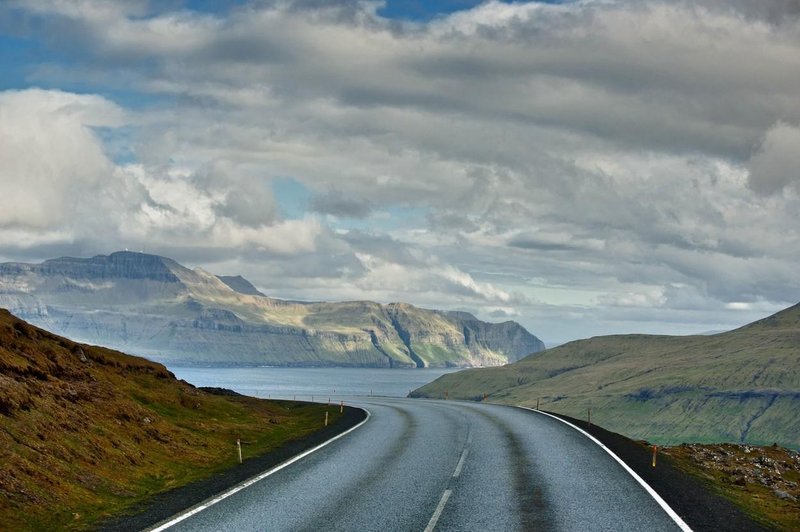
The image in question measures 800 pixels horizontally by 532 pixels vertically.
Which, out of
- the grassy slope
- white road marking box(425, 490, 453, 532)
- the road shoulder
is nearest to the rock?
white road marking box(425, 490, 453, 532)

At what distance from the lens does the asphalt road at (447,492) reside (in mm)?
20078

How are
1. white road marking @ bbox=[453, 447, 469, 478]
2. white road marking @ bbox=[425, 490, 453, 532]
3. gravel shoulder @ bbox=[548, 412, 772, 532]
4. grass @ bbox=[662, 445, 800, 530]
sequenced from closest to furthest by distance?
white road marking @ bbox=[425, 490, 453, 532], gravel shoulder @ bbox=[548, 412, 772, 532], grass @ bbox=[662, 445, 800, 530], white road marking @ bbox=[453, 447, 469, 478]

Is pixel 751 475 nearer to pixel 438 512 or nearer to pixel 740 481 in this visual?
pixel 740 481

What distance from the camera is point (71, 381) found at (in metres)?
40.3

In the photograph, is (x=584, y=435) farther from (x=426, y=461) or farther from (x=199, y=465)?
(x=199, y=465)

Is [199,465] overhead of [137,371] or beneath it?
beneath

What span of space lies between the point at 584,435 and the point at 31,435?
26.1 m

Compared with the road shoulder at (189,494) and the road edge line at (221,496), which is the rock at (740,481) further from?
the road shoulder at (189,494)

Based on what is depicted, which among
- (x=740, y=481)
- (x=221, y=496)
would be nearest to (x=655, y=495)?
(x=740, y=481)

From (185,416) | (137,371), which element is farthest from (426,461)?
(137,371)

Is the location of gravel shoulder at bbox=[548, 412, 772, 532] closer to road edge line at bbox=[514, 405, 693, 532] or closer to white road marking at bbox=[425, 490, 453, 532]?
road edge line at bbox=[514, 405, 693, 532]

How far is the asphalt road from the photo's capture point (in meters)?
20.1

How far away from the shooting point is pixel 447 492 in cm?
2412

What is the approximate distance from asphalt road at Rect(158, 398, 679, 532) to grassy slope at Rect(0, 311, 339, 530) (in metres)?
4.60
